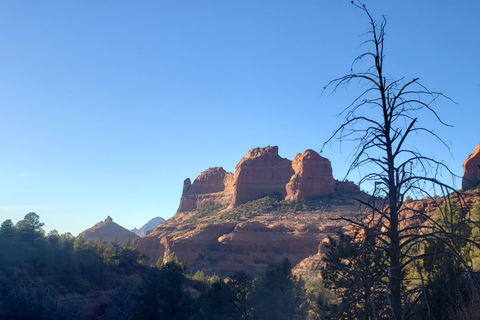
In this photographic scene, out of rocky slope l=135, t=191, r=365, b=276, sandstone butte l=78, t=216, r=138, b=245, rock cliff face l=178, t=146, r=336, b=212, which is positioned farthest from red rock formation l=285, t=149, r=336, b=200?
sandstone butte l=78, t=216, r=138, b=245

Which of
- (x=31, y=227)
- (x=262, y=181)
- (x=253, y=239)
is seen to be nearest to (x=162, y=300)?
(x=31, y=227)

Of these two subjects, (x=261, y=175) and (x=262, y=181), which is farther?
(x=261, y=175)

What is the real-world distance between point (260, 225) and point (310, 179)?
25.5 meters

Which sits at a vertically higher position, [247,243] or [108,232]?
[108,232]

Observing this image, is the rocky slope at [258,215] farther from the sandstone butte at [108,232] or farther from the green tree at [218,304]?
the sandstone butte at [108,232]

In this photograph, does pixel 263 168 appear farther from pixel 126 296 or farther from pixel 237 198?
pixel 126 296

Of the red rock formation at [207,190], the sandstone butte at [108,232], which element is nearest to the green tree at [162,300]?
the red rock formation at [207,190]

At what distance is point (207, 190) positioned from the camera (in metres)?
128

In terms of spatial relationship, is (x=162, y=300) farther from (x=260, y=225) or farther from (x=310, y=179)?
(x=310, y=179)

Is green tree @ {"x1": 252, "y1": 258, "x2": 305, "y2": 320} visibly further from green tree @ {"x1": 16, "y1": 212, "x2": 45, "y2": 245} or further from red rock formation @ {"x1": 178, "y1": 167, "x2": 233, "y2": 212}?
red rock formation @ {"x1": 178, "y1": 167, "x2": 233, "y2": 212}

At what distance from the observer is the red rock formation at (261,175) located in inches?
4129

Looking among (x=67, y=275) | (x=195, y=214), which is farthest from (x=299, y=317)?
(x=195, y=214)

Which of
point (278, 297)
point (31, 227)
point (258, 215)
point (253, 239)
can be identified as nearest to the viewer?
point (278, 297)

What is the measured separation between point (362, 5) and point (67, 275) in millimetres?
36927
